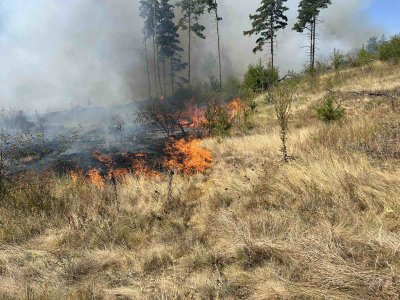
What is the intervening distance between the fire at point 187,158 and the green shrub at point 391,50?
15.8 metres

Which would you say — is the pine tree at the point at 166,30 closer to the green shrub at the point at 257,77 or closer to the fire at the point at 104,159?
the green shrub at the point at 257,77

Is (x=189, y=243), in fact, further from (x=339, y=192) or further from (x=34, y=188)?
(x=34, y=188)

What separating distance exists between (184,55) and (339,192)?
1987 inches

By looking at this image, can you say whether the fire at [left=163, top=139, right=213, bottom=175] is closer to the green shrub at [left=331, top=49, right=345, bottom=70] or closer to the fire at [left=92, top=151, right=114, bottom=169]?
the fire at [left=92, top=151, right=114, bottom=169]

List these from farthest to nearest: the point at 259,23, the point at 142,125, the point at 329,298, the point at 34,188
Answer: the point at 259,23
the point at 142,125
the point at 34,188
the point at 329,298

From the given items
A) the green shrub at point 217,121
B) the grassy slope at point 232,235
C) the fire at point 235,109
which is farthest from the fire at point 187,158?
the fire at point 235,109

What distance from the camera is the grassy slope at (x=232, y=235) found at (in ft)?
9.80

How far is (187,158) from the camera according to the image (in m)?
13.1

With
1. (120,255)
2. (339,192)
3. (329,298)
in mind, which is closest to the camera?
(329,298)

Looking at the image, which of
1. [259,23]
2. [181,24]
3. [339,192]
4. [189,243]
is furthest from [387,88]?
[181,24]

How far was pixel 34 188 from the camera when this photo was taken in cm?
609

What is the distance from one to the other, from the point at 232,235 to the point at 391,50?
24034mm

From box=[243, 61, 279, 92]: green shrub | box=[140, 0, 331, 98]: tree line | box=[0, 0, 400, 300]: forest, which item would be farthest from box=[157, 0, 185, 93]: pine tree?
box=[0, 0, 400, 300]: forest

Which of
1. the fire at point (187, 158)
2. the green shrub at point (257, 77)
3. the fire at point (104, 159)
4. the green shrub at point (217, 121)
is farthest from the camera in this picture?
the green shrub at point (257, 77)
